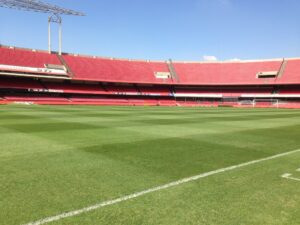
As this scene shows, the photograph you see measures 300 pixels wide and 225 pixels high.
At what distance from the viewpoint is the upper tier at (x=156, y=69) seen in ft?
→ 226

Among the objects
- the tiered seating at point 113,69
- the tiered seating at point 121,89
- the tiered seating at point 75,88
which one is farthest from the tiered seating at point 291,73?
the tiered seating at point 75,88

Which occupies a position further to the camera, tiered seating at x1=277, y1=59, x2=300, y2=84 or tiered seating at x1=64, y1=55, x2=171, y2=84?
tiered seating at x1=64, y1=55, x2=171, y2=84

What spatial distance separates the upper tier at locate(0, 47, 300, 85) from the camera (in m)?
69.0

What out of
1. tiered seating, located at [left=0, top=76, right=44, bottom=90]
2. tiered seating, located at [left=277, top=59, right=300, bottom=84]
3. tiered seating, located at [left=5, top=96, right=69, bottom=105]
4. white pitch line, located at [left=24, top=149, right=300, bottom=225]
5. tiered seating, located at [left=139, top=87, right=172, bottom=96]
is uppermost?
tiered seating, located at [left=277, top=59, right=300, bottom=84]

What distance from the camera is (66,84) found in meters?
70.2

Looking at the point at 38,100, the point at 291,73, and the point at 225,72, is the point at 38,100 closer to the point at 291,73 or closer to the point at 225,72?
the point at 225,72

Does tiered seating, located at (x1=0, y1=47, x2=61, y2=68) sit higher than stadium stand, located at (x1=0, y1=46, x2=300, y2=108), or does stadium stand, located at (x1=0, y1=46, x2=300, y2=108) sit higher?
tiered seating, located at (x1=0, y1=47, x2=61, y2=68)

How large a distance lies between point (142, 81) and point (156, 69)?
9716 millimetres

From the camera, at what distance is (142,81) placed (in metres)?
76.6

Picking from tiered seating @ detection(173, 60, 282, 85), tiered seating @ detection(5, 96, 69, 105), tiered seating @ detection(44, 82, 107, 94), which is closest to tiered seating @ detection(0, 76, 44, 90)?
tiered seating @ detection(5, 96, 69, 105)

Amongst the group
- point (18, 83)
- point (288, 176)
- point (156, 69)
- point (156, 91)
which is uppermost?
point (156, 69)

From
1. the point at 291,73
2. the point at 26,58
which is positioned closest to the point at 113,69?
the point at 26,58

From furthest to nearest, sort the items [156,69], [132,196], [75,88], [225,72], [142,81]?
[156,69]
[225,72]
[142,81]
[75,88]
[132,196]

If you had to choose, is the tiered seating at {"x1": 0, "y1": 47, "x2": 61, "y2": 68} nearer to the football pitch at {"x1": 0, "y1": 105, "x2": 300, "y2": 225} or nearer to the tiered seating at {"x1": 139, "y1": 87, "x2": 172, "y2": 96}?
the tiered seating at {"x1": 139, "y1": 87, "x2": 172, "y2": 96}
